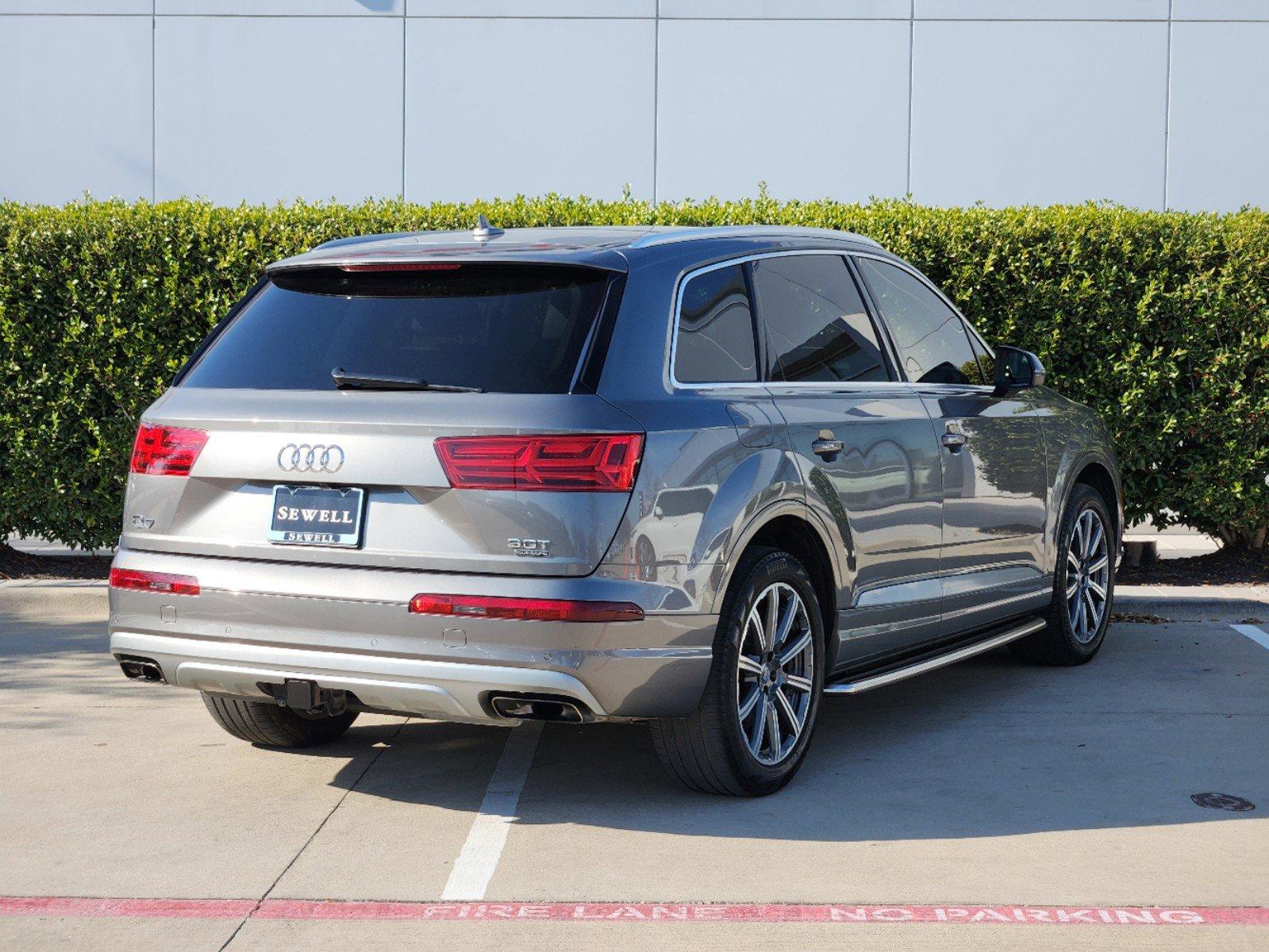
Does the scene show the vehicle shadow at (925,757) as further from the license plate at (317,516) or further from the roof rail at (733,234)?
the roof rail at (733,234)

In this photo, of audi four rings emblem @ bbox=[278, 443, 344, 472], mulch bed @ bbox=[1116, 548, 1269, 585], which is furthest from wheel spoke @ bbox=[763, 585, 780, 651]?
mulch bed @ bbox=[1116, 548, 1269, 585]

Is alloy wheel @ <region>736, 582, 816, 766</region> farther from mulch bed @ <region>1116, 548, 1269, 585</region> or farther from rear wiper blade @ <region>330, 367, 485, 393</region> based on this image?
mulch bed @ <region>1116, 548, 1269, 585</region>

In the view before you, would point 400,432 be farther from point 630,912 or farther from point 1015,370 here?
point 1015,370

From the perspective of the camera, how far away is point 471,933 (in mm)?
4297

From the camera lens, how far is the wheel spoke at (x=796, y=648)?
5648 millimetres

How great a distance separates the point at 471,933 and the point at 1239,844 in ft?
7.95

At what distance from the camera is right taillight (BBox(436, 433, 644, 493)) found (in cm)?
481

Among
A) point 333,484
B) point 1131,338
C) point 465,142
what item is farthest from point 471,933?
point 465,142

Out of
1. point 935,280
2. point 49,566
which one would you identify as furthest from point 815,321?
point 49,566

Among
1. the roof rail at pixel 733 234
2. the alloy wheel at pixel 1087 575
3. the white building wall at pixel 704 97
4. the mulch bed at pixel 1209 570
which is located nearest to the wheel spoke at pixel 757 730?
the roof rail at pixel 733 234

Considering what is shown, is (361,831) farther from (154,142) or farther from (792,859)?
(154,142)

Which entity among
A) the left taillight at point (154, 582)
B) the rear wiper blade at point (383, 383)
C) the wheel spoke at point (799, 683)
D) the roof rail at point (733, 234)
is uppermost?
the roof rail at point (733, 234)

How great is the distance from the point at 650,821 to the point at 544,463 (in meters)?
1.31

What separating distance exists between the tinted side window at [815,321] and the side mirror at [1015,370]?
1010mm
